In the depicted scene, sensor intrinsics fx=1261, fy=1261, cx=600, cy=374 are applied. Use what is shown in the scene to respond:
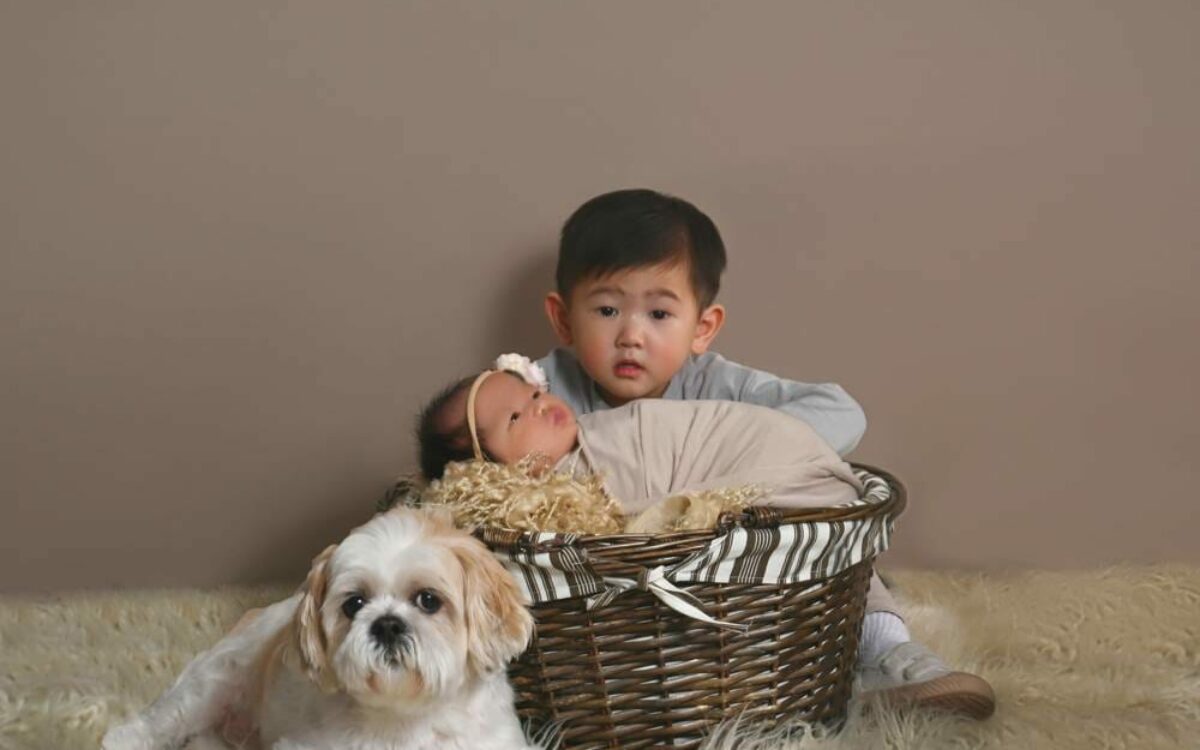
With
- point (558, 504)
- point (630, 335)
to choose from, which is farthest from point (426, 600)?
point (630, 335)

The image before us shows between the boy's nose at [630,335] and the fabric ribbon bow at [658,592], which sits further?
the boy's nose at [630,335]

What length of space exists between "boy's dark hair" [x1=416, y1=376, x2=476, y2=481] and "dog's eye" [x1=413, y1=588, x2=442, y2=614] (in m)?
0.45

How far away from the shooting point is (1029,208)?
242 cm

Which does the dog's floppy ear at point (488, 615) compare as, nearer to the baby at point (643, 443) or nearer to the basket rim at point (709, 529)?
the basket rim at point (709, 529)

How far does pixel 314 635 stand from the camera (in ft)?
4.62

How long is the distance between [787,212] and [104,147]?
1317 millimetres

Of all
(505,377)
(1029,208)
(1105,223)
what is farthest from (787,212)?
(505,377)

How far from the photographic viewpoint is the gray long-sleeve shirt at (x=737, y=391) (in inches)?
81.1

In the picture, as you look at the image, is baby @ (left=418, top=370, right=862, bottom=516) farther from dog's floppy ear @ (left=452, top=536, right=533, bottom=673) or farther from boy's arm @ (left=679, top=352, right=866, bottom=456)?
dog's floppy ear @ (left=452, top=536, right=533, bottom=673)

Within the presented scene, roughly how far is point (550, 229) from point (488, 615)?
115 cm

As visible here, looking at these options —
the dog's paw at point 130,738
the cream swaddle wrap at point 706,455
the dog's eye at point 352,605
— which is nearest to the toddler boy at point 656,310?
the cream swaddle wrap at point 706,455

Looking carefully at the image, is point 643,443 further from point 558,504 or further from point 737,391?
point 737,391

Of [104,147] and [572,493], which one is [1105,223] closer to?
[572,493]

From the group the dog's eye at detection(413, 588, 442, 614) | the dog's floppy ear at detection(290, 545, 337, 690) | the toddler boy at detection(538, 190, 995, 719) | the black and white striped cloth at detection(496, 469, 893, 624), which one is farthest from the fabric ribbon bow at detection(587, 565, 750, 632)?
the toddler boy at detection(538, 190, 995, 719)
